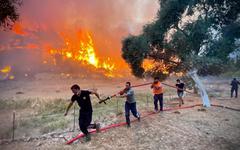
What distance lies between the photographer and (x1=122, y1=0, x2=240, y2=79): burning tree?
13711mm

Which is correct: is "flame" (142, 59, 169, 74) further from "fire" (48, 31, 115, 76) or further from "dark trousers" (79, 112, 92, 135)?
"fire" (48, 31, 115, 76)

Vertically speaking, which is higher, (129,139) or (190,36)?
(190,36)

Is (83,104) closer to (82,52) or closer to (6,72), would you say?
(6,72)

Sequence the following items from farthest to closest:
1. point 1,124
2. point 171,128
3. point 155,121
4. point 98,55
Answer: point 98,55 → point 1,124 → point 155,121 → point 171,128

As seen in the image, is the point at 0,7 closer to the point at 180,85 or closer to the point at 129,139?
the point at 129,139

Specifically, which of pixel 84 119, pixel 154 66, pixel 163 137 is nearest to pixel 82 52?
pixel 154 66

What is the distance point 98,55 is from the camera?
76.8 meters

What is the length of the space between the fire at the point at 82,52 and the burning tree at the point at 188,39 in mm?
50433

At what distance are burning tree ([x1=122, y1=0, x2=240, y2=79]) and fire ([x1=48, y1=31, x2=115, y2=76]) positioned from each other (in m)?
50.4

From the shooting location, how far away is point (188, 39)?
1441 cm

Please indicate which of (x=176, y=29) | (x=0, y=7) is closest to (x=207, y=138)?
(x=176, y=29)

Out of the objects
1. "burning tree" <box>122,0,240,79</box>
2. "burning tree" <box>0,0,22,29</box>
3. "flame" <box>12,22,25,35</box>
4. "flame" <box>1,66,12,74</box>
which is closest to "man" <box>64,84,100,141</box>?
"burning tree" <box>0,0,22,29</box>

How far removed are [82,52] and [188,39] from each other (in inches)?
2365

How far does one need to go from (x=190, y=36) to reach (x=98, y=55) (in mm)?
64442
